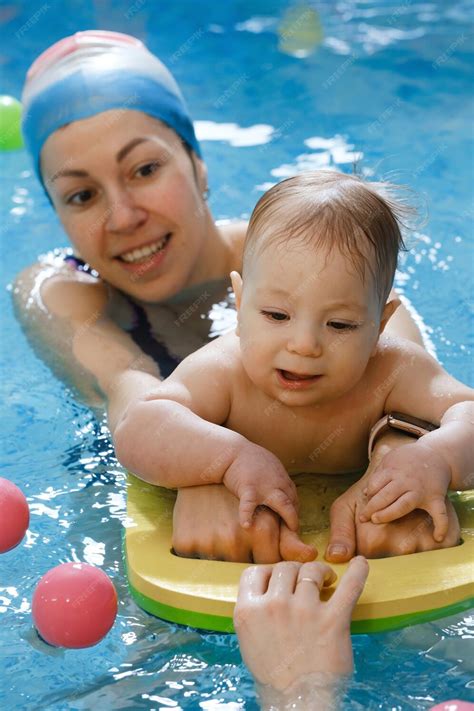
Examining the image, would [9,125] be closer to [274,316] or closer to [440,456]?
[274,316]

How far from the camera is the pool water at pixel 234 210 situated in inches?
77.5

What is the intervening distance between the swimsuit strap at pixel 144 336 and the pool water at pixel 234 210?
0.79 feet

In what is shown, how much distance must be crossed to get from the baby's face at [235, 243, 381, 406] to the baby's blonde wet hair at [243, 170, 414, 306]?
0.02 metres

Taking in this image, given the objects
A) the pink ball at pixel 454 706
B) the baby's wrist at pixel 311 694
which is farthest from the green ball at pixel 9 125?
the pink ball at pixel 454 706

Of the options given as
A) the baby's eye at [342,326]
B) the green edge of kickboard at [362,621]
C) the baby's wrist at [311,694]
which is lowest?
the green edge of kickboard at [362,621]

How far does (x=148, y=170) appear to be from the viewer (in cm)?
Answer: 299

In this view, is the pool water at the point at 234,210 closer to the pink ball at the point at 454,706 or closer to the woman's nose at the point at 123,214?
the pink ball at the point at 454,706

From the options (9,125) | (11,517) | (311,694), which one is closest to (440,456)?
(311,694)

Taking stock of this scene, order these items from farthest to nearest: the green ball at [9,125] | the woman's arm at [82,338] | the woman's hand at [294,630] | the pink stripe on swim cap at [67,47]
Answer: the green ball at [9,125] < the pink stripe on swim cap at [67,47] < the woman's arm at [82,338] < the woman's hand at [294,630]

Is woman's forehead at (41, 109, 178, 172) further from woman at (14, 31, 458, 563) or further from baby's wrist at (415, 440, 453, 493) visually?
baby's wrist at (415, 440, 453, 493)

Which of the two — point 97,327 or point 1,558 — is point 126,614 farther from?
point 97,327

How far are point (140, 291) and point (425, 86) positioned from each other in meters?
2.84

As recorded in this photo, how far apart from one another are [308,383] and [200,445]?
0.78 ft

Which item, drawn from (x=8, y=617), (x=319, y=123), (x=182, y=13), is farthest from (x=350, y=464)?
(x=182, y=13)
